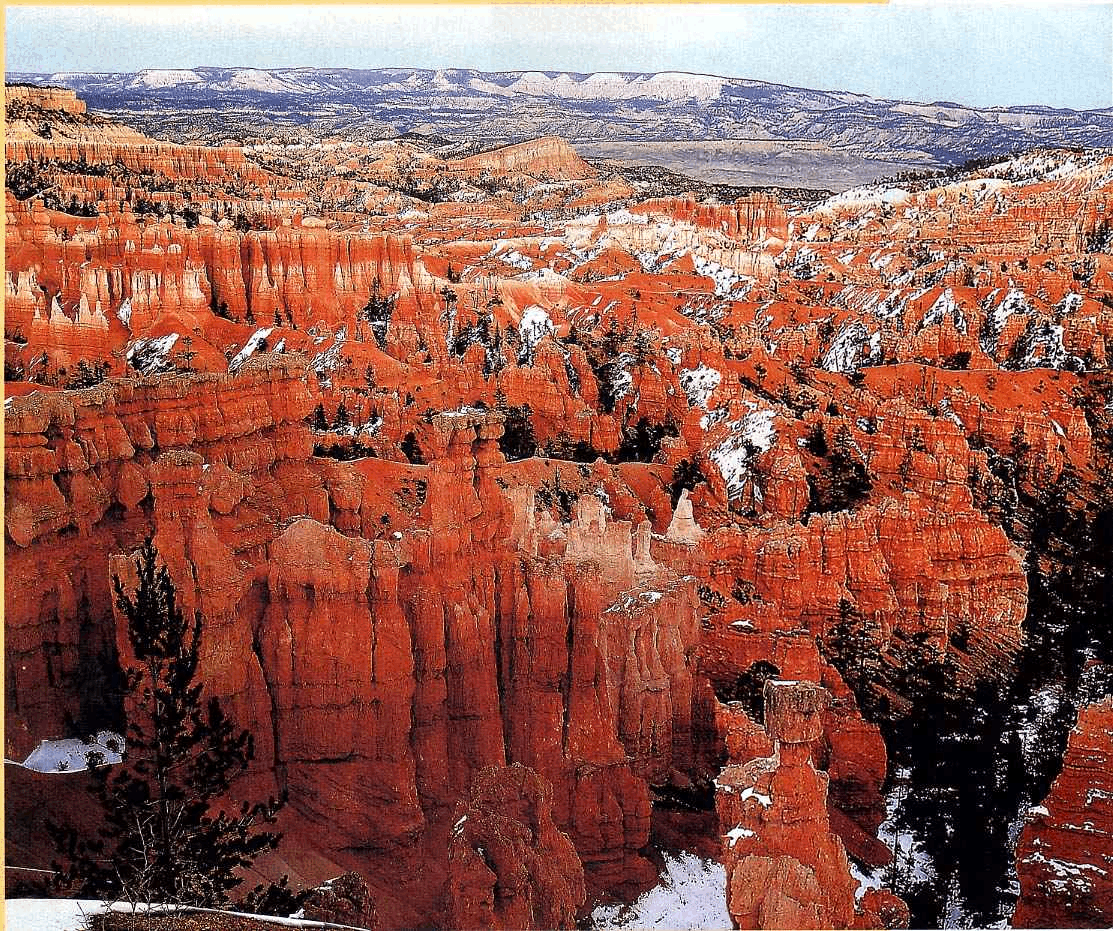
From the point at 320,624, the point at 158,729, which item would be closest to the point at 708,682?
the point at 320,624

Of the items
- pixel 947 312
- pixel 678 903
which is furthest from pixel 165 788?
pixel 947 312

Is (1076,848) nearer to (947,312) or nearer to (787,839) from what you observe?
(787,839)

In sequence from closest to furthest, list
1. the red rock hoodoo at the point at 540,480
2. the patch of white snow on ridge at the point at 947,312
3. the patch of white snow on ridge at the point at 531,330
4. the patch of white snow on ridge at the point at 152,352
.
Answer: the red rock hoodoo at the point at 540,480 → the patch of white snow on ridge at the point at 152,352 → the patch of white snow on ridge at the point at 531,330 → the patch of white snow on ridge at the point at 947,312

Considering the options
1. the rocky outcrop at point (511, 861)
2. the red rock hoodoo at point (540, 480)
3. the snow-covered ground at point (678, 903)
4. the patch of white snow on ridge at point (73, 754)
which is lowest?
the snow-covered ground at point (678, 903)

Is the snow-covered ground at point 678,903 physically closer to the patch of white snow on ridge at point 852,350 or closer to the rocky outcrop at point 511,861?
the rocky outcrop at point 511,861

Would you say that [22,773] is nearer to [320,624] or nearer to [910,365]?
[320,624]

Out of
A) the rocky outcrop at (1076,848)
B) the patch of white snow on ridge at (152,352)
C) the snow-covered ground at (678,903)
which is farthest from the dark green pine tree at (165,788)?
the rocky outcrop at (1076,848)
